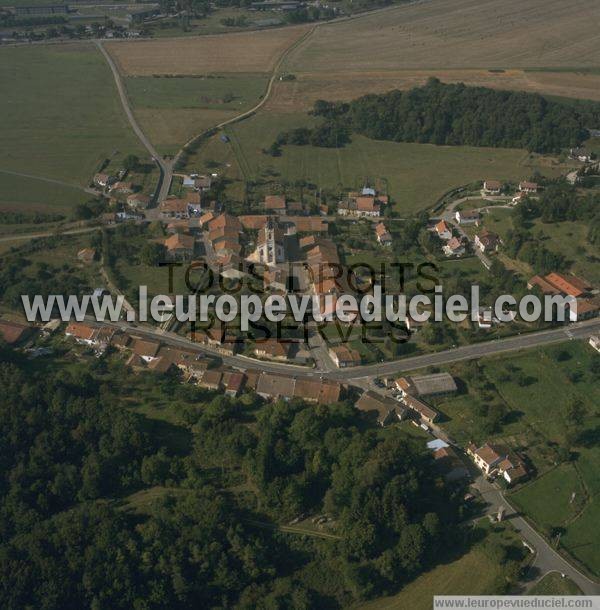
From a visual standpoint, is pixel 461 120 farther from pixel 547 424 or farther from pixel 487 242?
pixel 547 424

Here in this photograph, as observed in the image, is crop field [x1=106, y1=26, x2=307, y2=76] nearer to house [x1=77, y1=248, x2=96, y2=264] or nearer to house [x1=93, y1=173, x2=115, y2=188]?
house [x1=93, y1=173, x2=115, y2=188]

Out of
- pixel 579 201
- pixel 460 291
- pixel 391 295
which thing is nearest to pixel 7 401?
pixel 391 295

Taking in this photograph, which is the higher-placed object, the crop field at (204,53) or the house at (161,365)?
the crop field at (204,53)

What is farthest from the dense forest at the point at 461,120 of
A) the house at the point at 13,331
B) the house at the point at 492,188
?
the house at the point at 13,331

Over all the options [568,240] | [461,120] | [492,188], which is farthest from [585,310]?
[461,120]

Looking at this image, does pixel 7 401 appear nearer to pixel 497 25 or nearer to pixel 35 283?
pixel 35 283

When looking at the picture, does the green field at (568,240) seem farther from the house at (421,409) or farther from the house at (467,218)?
the house at (421,409)
